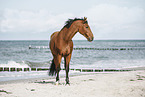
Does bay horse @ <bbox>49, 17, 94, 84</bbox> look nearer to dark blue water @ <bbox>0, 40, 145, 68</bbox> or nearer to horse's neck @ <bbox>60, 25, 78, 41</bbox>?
horse's neck @ <bbox>60, 25, 78, 41</bbox>

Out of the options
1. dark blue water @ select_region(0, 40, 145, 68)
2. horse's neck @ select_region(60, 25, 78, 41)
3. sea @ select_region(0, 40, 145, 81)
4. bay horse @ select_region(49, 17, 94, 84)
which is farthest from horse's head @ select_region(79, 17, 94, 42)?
dark blue water @ select_region(0, 40, 145, 68)

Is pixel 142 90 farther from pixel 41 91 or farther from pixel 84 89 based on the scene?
pixel 41 91

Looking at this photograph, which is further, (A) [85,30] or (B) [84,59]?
(B) [84,59]

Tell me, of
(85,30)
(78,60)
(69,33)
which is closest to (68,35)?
(69,33)

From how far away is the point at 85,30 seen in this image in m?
7.82

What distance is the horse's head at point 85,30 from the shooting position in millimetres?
7803

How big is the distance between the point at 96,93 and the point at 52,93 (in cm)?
164

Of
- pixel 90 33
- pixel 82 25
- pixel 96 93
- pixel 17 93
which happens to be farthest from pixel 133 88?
pixel 17 93

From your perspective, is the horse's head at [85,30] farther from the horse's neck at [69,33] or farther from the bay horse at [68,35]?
the horse's neck at [69,33]

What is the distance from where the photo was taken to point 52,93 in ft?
22.9

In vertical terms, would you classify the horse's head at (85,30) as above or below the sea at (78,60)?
above

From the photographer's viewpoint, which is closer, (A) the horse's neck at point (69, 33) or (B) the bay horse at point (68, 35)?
(B) the bay horse at point (68, 35)

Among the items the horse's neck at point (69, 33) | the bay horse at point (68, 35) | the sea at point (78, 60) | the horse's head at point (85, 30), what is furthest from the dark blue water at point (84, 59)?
the horse's head at point (85, 30)

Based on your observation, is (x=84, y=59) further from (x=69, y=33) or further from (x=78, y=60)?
(x=69, y=33)
